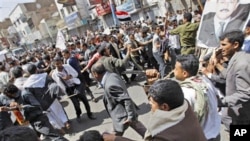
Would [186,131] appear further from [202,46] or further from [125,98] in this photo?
[202,46]

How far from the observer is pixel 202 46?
12.8 ft

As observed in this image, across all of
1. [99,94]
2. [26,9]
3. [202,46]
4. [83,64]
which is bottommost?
[99,94]

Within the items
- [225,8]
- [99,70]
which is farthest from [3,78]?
[225,8]

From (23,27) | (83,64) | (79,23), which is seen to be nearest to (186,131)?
(83,64)

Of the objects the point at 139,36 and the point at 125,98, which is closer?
the point at 125,98

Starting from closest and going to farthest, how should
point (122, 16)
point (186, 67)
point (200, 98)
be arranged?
point (200, 98) < point (186, 67) < point (122, 16)

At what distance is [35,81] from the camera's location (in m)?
4.38

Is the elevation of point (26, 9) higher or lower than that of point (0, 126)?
higher

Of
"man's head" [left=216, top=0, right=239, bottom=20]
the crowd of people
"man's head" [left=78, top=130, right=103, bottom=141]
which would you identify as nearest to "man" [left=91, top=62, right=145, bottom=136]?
the crowd of people

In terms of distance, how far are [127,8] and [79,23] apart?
1486cm

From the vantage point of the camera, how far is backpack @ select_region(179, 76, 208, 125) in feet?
6.26

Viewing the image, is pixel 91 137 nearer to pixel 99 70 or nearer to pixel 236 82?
pixel 236 82

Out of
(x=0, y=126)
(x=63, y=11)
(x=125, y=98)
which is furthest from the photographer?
(x=63, y=11)

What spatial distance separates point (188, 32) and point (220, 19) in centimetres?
136
